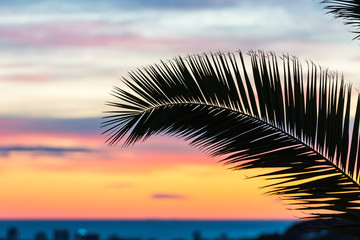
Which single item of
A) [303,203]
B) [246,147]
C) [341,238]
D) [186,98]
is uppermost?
[341,238]

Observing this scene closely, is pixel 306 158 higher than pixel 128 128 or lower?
lower

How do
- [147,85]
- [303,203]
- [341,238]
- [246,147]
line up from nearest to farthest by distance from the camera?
[303,203] < [246,147] < [147,85] < [341,238]

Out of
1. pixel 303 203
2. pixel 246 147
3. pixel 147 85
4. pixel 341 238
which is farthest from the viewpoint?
pixel 341 238

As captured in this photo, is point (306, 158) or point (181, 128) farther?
point (181, 128)

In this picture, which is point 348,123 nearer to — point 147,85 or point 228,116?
point 228,116

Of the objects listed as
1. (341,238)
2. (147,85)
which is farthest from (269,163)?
(341,238)

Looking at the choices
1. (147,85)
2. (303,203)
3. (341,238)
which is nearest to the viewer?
(303,203)

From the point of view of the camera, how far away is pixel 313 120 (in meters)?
7.45

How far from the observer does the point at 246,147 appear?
7652mm

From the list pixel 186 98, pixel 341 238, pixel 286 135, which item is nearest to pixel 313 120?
pixel 286 135

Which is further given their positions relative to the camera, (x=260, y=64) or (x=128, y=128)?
(x=128, y=128)

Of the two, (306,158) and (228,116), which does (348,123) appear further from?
(228,116)

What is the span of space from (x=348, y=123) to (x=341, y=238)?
60.3 feet

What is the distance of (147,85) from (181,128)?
21.6 inches
